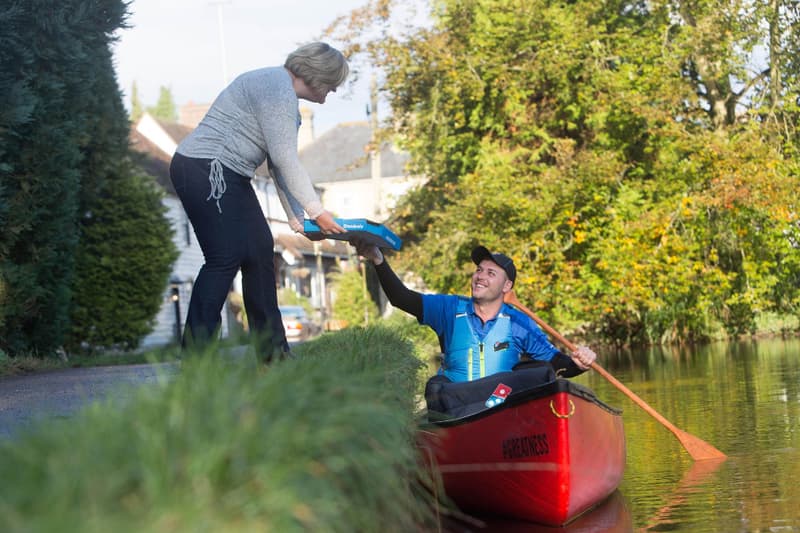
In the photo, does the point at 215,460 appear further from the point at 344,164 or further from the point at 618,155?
the point at 344,164

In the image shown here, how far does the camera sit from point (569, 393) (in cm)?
→ 625

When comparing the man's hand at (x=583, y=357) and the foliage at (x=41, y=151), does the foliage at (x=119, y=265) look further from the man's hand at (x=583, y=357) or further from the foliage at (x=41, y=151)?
the man's hand at (x=583, y=357)

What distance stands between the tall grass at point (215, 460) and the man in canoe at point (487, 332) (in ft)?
11.5

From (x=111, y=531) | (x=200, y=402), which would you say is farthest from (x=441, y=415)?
(x=111, y=531)

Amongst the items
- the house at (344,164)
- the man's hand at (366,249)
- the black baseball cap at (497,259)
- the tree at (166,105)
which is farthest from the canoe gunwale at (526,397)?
the tree at (166,105)

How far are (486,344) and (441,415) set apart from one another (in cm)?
61

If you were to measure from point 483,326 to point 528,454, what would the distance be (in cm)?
125

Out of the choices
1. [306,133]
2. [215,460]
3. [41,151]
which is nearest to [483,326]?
[215,460]

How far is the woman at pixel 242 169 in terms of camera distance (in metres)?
5.92

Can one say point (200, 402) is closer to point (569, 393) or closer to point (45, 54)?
point (569, 393)

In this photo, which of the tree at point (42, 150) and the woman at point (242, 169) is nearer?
the woman at point (242, 169)

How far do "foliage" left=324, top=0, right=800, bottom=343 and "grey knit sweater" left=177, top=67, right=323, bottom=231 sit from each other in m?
15.5

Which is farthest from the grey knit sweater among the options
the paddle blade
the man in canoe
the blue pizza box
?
the paddle blade

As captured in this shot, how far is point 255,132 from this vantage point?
6078 mm
